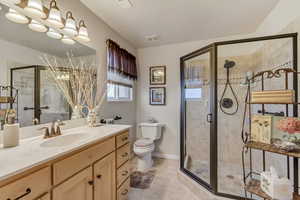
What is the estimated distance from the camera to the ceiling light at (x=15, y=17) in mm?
1154

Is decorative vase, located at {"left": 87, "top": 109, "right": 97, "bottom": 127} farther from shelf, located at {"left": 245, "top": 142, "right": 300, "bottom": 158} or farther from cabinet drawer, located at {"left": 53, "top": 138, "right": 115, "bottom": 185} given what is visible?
shelf, located at {"left": 245, "top": 142, "right": 300, "bottom": 158}

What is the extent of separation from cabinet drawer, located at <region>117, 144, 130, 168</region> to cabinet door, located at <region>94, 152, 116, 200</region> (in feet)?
0.25

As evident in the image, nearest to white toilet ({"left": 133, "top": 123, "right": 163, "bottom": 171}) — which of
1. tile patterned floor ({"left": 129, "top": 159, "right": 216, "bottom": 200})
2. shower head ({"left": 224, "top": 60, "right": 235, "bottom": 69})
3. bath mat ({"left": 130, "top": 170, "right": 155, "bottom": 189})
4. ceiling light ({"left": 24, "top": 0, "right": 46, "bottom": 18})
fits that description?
bath mat ({"left": 130, "top": 170, "right": 155, "bottom": 189})

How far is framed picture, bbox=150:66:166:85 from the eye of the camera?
10.2 feet

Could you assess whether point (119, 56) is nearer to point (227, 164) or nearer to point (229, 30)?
point (229, 30)

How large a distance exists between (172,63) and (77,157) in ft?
8.35

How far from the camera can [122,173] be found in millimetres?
1627

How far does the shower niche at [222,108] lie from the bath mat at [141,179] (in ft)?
1.84

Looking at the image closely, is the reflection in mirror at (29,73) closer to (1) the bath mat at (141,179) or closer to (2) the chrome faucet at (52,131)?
(2) the chrome faucet at (52,131)

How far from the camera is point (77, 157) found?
1.04m

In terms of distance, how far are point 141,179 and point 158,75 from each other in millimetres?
1996

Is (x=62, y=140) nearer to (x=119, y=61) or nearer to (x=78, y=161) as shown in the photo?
(x=78, y=161)

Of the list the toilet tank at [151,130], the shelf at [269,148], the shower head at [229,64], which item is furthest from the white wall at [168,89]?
the shelf at [269,148]

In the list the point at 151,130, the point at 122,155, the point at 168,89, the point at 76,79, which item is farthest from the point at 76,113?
the point at 168,89
